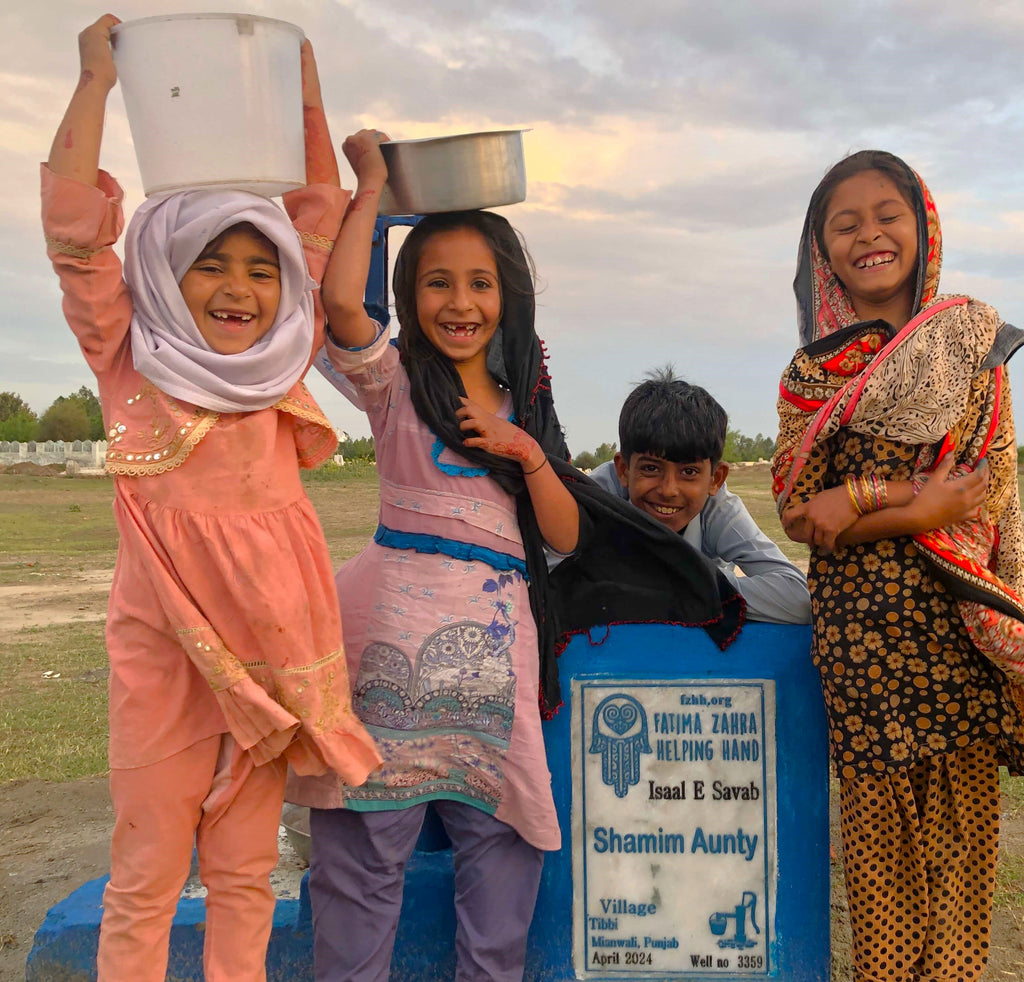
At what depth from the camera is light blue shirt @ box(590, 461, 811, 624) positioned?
2.54 metres

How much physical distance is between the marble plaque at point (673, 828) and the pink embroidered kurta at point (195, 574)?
2.35ft

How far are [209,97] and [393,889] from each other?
1.76 metres

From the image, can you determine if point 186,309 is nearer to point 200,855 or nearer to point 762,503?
point 200,855

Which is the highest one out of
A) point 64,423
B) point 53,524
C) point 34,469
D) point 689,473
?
point 64,423

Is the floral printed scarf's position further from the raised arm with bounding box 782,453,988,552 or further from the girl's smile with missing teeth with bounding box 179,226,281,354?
the girl's smile with missing teeth with bounding box 179,226,281,354

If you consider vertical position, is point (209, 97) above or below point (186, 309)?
above

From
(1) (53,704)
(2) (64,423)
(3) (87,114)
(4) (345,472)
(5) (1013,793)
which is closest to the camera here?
(3) (87,114)

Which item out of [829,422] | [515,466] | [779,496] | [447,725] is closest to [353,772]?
[447,725]

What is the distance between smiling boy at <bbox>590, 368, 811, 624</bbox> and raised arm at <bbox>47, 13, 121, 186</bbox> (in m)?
1.51

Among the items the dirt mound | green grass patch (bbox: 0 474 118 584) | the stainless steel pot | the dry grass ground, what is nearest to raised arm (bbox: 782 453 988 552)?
the stainless steel pot

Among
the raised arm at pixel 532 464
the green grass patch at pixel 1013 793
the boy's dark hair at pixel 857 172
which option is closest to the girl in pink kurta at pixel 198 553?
the raised arm at pixel 532 464

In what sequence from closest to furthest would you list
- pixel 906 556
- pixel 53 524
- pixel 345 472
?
pixel 906 556
pixel 53 524
pixel 345 472

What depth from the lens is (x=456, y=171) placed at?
226 cm

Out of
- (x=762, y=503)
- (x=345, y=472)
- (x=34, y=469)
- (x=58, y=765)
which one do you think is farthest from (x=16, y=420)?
(x=58, y=765)
